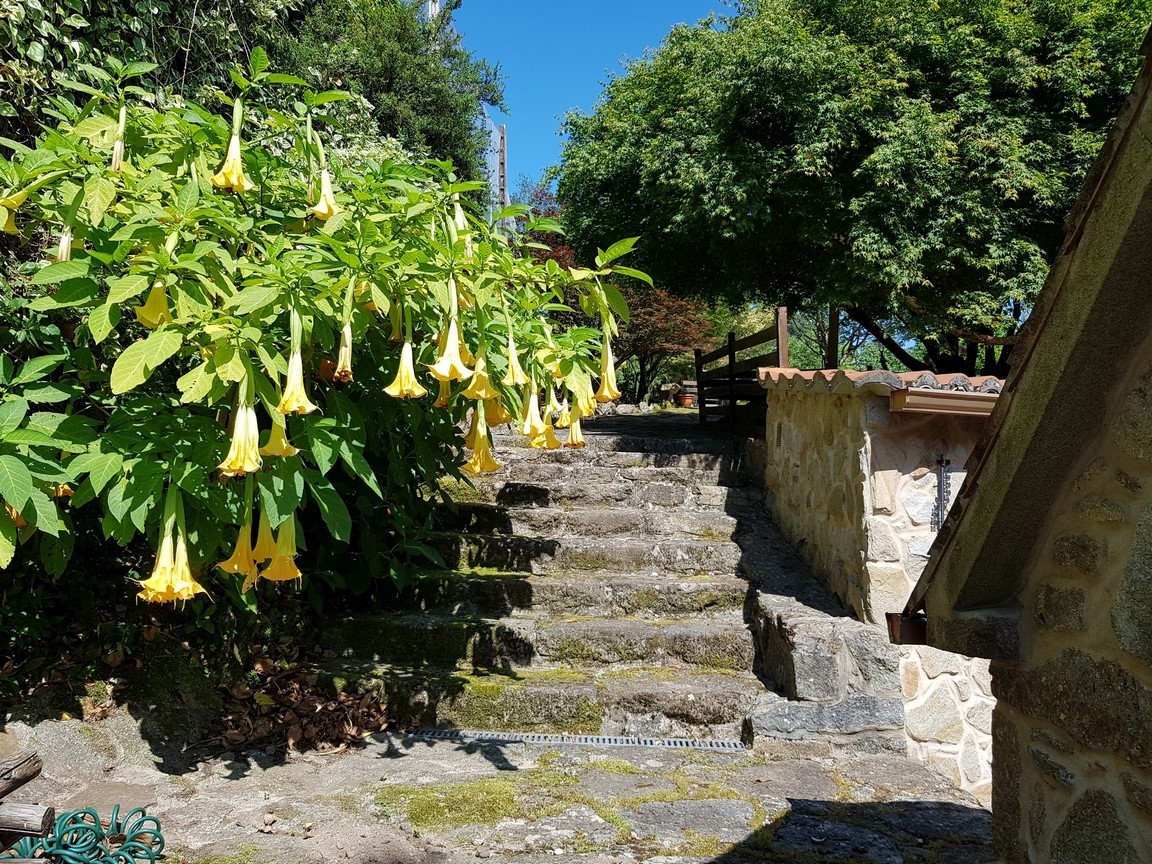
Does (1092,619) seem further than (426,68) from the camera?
No

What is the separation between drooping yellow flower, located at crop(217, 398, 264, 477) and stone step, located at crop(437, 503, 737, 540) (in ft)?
12.2

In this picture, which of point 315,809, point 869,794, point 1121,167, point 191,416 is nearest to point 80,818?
point 315,809

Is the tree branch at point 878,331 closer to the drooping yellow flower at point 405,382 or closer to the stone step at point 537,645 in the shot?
the stone step at point 537,645

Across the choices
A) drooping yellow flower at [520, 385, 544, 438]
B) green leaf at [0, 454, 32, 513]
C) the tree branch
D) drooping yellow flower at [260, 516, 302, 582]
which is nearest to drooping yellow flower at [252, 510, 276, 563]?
drooping yellow flower at [260, 516, 302, 582]

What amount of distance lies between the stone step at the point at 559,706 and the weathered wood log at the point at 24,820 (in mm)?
1634

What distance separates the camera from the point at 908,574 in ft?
14.6

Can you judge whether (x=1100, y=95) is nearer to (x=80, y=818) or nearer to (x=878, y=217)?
(x=878, y=217)

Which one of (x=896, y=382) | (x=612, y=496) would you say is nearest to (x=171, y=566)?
(x=896, y=382)

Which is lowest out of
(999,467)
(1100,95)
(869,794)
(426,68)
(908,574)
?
(869,794)

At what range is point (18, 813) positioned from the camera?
270 cm

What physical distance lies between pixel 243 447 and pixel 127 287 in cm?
65

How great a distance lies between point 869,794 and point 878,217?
7287 mm

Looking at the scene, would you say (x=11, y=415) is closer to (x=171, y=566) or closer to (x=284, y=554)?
(x=171, y=566)

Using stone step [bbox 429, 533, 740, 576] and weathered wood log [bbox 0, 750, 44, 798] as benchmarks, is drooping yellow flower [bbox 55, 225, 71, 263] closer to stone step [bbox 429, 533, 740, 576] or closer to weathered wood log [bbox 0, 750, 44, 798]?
weathered wood log [bbox 0, 750, 44, 798]
